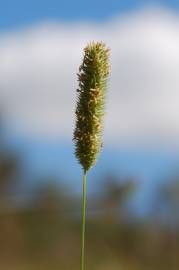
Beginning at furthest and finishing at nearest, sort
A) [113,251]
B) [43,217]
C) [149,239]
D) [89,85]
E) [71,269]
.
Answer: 1. [43,217]
2. [149,239]
3. [113,251]
4. [71,269]
5. [89,85]

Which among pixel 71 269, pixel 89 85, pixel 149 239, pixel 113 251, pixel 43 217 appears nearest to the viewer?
pixel 89 85

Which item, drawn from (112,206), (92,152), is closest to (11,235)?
(112,206)

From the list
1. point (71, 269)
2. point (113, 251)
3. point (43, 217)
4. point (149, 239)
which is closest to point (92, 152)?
point (71, 269)

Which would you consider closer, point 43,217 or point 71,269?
point 71,269

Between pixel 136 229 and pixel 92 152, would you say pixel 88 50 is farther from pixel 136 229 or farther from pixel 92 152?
pixel 136 229

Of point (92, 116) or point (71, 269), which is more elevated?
point (92, 116)

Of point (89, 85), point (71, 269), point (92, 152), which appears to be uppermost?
point (89, 85)

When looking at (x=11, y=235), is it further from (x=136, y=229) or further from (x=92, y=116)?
(x=92, y=116)
